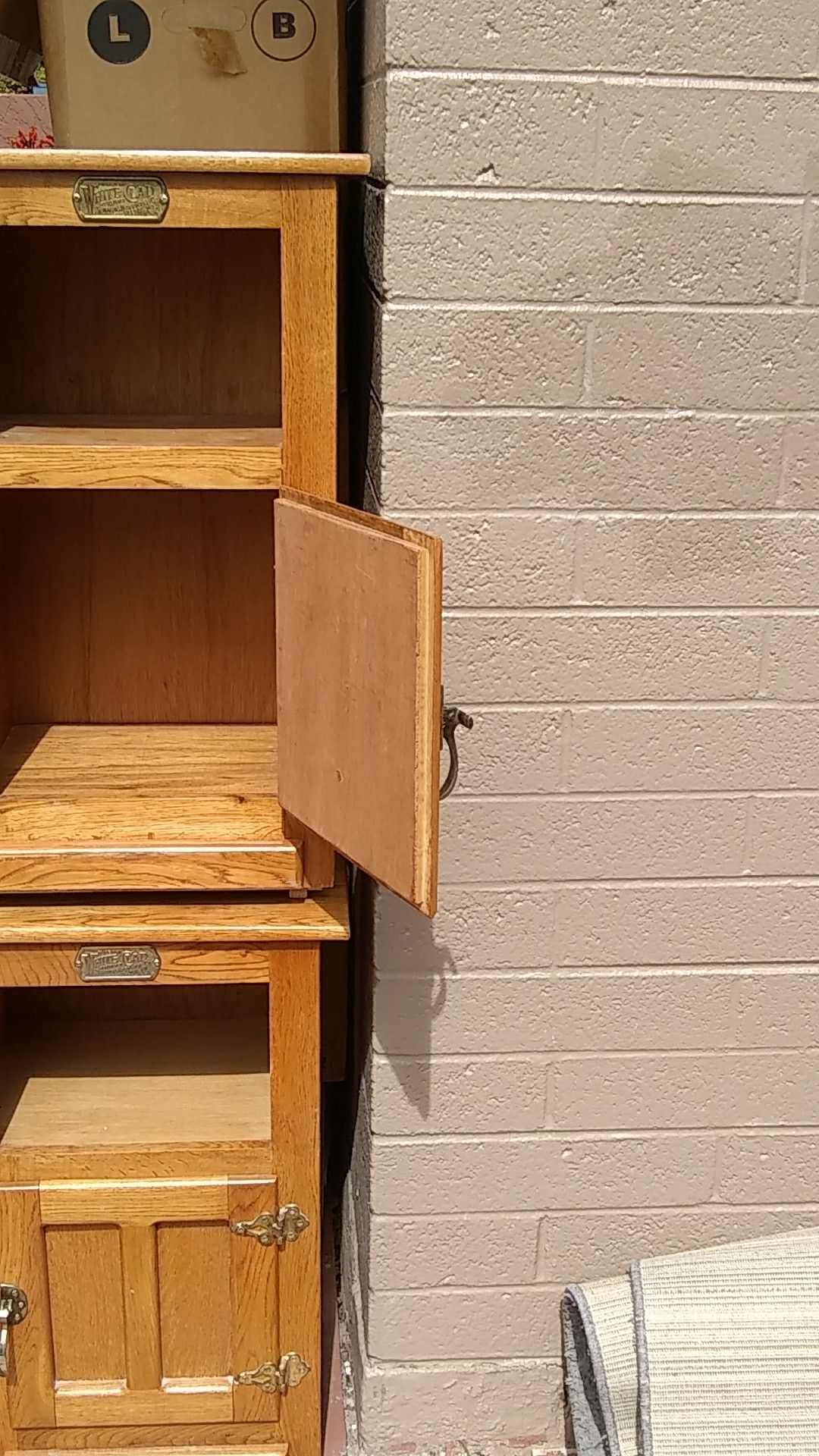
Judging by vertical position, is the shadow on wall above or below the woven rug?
above

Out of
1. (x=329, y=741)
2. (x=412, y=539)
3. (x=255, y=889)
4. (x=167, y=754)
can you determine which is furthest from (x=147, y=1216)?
(x=412, y=539)

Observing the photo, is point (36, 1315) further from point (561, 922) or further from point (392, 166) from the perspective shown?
point (392, 166)

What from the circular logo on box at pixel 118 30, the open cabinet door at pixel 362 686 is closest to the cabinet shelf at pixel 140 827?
the open cabinet door at pixel 362 686

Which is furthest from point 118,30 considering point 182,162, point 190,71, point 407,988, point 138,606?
point 407,988

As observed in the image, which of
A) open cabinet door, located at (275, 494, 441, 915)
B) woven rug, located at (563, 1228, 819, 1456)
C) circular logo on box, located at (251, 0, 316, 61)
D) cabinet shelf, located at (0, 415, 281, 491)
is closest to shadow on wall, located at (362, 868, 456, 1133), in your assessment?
open cabinet door, located at (275, 494, 441, 915)

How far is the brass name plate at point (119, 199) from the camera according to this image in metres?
1.40

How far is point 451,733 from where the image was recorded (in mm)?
1553

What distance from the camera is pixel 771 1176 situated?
5.99 ft

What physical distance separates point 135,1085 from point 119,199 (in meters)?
1.12

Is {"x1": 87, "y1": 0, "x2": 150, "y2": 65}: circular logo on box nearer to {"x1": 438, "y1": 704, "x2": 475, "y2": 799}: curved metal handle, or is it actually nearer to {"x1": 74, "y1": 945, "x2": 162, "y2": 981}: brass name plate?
{"x1": 438, "y1": 704, "x2": 475, "y2": 799}: curved metal handle

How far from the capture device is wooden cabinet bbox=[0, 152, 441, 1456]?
4.62ft

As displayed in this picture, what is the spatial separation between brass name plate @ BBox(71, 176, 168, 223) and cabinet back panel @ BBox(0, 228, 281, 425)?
1.26ft

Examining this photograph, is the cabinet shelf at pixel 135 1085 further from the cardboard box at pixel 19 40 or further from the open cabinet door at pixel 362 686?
the cardboard box at pixel 19 40

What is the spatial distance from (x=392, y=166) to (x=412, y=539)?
1.54ft
